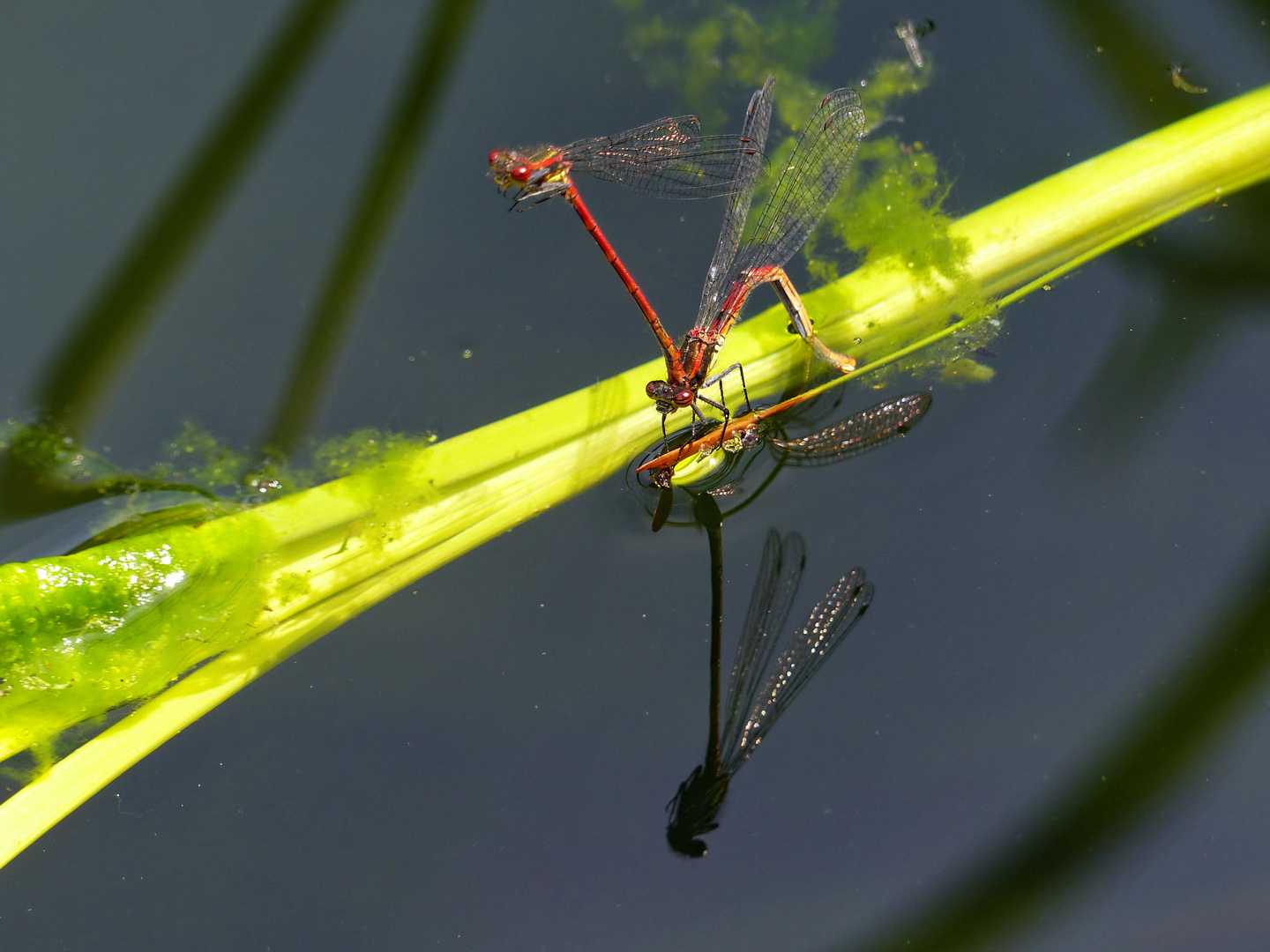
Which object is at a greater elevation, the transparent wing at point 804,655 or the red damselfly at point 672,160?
the red damselfly at point 672,160

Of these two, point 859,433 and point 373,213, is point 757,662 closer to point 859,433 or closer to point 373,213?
point 859,433

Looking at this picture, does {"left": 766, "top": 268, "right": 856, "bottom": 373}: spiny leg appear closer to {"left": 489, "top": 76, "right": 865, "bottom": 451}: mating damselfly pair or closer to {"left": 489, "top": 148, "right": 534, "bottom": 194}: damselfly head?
{"left": 489, "top": 76, "right": 865, "bottom": 451}: mating damselfly pair

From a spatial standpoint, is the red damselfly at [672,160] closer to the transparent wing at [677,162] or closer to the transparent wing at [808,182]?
the transparent wing at [677,162]

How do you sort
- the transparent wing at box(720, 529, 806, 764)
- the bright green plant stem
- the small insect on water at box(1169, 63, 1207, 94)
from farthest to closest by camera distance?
the small insect on water at box(1169, 63, 1207, 94)
the transparent wing at box(720, 529, 806, 764)
the bright green plant stem

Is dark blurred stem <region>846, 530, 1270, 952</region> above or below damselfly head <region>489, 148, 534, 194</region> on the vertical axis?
below

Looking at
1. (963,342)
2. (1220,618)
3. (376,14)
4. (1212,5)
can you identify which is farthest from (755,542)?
(1212,5)

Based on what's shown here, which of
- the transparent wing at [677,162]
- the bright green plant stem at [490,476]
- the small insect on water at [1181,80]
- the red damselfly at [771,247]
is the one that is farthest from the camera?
the small insect on water at [1181,80]

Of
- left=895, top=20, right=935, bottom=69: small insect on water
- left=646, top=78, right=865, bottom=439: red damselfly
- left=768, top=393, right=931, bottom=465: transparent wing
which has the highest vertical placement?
left=895, top=20, right=935, bottom=69: small insect on water

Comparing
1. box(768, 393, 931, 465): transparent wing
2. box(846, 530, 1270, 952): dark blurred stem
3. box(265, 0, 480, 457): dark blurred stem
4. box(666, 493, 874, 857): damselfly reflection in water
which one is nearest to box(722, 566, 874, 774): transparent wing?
box(666, 493, 874, 857): damselfly reflection in water

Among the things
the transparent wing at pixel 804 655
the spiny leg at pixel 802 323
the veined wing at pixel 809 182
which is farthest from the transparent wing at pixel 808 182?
the transparent wing at pixel 804 655
